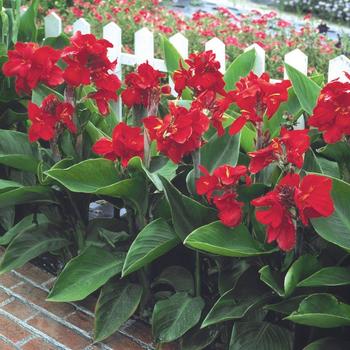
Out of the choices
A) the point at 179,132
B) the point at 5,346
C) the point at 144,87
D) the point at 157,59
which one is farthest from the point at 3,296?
the point at 157,59

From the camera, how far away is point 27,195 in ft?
8.75

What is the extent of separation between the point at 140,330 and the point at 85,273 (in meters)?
0.29

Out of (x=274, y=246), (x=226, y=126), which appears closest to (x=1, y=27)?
(x=226, y=126)

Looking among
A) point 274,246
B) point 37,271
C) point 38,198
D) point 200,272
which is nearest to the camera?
point 274,246

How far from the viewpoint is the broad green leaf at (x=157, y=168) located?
2254mm

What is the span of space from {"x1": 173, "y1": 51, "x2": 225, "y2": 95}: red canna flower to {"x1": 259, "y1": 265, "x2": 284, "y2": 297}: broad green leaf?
2.23ft

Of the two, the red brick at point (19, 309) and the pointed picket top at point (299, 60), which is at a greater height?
the pointed picket top at point (299, 60)

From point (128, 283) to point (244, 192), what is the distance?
0.60 m

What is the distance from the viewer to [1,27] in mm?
3518

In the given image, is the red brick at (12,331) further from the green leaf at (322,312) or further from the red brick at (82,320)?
the green leaf at (322,312)

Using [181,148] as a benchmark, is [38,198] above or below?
below

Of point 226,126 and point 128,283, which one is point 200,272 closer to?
point 128,283

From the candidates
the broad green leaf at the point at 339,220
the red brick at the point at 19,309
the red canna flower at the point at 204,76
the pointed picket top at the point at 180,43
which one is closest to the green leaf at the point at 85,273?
the red brick at the point at 19,309

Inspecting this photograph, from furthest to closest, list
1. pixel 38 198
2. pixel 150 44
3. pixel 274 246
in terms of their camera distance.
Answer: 1. pixel 150 44
2. pixel 38 198
3. pixel 274 246
